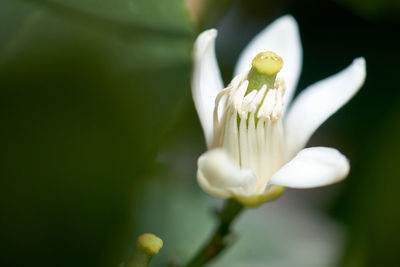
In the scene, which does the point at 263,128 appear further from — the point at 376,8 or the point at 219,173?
the point at 376,8

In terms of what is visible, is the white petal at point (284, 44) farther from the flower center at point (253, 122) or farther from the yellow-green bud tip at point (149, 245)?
the yellow-green bud tip at point (149, 245)

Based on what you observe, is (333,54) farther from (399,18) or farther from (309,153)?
(309,153)

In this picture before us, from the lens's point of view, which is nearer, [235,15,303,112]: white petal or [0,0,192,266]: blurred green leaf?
[0,0,192,266]: blurred green leaf

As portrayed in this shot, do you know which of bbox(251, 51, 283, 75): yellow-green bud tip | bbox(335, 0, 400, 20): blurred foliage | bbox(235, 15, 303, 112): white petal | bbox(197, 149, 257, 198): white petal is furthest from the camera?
bbox(335, 0, 400, 20): blurred foliage

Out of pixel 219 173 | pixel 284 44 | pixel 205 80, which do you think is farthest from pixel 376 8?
pixel 219 173

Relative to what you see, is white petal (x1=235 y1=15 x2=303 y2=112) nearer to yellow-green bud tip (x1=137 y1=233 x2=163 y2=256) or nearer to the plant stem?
the plant stem

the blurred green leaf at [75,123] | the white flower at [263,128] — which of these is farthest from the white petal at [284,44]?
the blurred green leaf at [75,123]

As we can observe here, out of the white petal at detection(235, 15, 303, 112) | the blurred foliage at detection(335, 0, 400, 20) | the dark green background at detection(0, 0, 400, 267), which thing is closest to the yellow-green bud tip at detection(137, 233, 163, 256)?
the dark green background at detection(0, 0, 400, 267)
